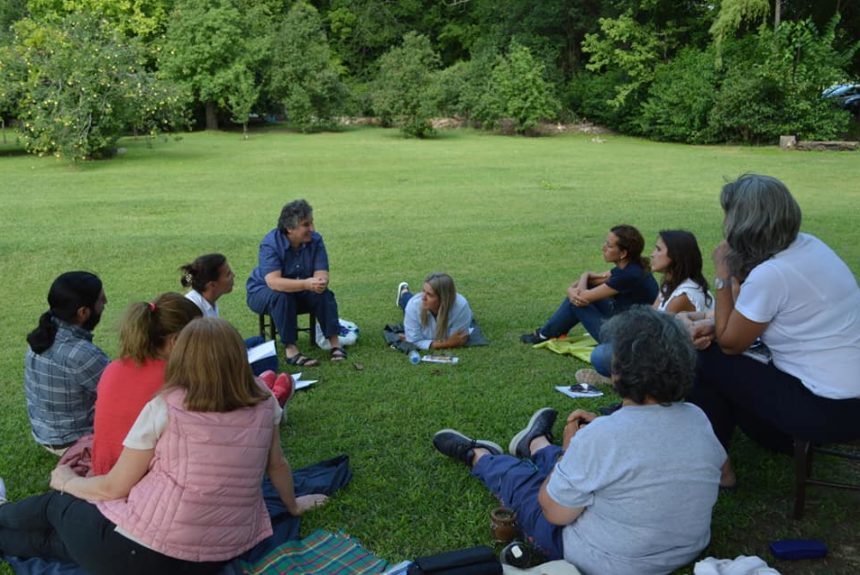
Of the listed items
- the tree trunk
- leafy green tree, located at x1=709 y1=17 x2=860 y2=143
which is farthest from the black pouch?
the tree trunk

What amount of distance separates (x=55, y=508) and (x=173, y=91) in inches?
903

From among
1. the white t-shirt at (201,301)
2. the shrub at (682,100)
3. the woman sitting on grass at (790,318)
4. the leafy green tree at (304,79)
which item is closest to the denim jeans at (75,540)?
the white t-shirt at (201,301)

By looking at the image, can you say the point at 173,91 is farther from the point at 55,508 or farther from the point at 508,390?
the point at 55,508

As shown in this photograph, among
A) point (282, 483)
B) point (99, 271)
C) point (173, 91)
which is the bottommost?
point (99, 271)

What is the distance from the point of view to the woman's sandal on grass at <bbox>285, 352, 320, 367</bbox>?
20.4 feet

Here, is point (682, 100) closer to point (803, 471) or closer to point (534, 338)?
point (534, 338)

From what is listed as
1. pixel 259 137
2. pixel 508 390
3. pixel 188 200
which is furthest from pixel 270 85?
pixel 508 390

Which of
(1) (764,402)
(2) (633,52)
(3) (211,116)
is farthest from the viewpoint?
(3) (211,116)

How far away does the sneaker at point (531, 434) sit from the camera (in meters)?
4.23

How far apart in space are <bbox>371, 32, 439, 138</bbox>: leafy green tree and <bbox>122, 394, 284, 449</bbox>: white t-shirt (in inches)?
1306

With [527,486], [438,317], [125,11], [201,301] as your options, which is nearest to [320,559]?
[527,486]

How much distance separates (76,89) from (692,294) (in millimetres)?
21625

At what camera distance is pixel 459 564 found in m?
2.94

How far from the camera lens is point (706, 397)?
3801mm
